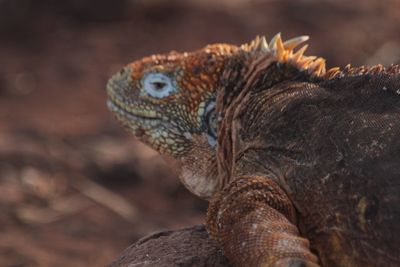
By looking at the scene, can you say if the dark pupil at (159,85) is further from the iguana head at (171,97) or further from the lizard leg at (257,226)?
the lizard leg at (257,226)

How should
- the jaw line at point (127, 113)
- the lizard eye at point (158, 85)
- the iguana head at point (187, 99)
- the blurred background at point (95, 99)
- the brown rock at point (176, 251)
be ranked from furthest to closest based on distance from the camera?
1. the blurred background at point (95, 99)
2. the jaw line at point (127, 113)
3. the lizard eye at point (158, 85)
4. the iguana head at point (187, 99)
5. the brown rock at point (176, 251)

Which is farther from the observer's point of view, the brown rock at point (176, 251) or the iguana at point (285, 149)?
the brown rock at point (176, 251)

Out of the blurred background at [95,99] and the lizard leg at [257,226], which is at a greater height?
the blurred background at [95,99]

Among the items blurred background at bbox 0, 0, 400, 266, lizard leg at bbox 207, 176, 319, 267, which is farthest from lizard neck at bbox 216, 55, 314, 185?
blurred background at bbox 0, 0, 400, 266

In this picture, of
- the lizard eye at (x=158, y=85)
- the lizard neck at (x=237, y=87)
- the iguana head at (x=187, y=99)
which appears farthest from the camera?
the lizard eye at (x=158, y=85)

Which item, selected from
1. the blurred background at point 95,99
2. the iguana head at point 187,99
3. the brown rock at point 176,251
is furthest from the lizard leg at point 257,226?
the blurred background at point 95,99

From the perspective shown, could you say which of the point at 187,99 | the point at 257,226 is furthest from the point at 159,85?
the point at 257,226

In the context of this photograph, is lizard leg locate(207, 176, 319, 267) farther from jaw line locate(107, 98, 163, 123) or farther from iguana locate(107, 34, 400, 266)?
jaw line locate(107, 98, 163, 123)

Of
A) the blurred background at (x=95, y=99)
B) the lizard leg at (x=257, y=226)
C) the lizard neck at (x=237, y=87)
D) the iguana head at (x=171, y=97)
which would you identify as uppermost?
the blurred background at (x=95, y=99)
